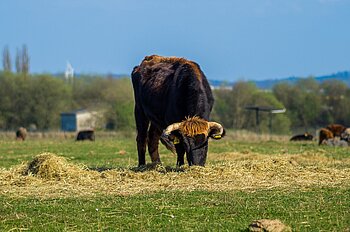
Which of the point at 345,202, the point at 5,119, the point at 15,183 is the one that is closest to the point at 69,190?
the point at 15,183

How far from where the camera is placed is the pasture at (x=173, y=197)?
35.6 feet

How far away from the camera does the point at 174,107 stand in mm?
18594

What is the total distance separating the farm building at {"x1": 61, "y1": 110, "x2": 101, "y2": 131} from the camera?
84375mm

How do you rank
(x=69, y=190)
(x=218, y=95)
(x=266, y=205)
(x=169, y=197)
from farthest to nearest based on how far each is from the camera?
(x=218, y=95), (x=69, y=190), (x=169, y=197), (x=266, y=205)

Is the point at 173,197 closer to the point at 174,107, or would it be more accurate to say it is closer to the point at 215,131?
the point at 215,131

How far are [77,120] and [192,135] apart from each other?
237 feet

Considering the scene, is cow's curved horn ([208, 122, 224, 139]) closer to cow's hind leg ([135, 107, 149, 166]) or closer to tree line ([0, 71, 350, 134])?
cow's hind leg ([135, 107, 149, 166])

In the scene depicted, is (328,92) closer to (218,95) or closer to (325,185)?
(218,95)

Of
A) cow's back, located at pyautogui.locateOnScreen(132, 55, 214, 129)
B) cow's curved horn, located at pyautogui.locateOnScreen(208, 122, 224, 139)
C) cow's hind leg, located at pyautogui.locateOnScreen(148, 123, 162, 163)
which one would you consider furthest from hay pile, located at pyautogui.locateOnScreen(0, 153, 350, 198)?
cow's hind leg, located at pyautogui.locateOnScreen(148, 123, 162, 163)

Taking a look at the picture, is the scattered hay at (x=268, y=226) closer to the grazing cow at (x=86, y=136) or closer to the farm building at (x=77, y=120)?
the grazing cow at (x=86, y=136)

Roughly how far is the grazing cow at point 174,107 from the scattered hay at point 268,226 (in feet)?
22.4

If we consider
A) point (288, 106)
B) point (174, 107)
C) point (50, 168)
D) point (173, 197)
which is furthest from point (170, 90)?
point (288, 106)

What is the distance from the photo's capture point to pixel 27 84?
292 feet

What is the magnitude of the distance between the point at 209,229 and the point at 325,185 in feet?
17.7
